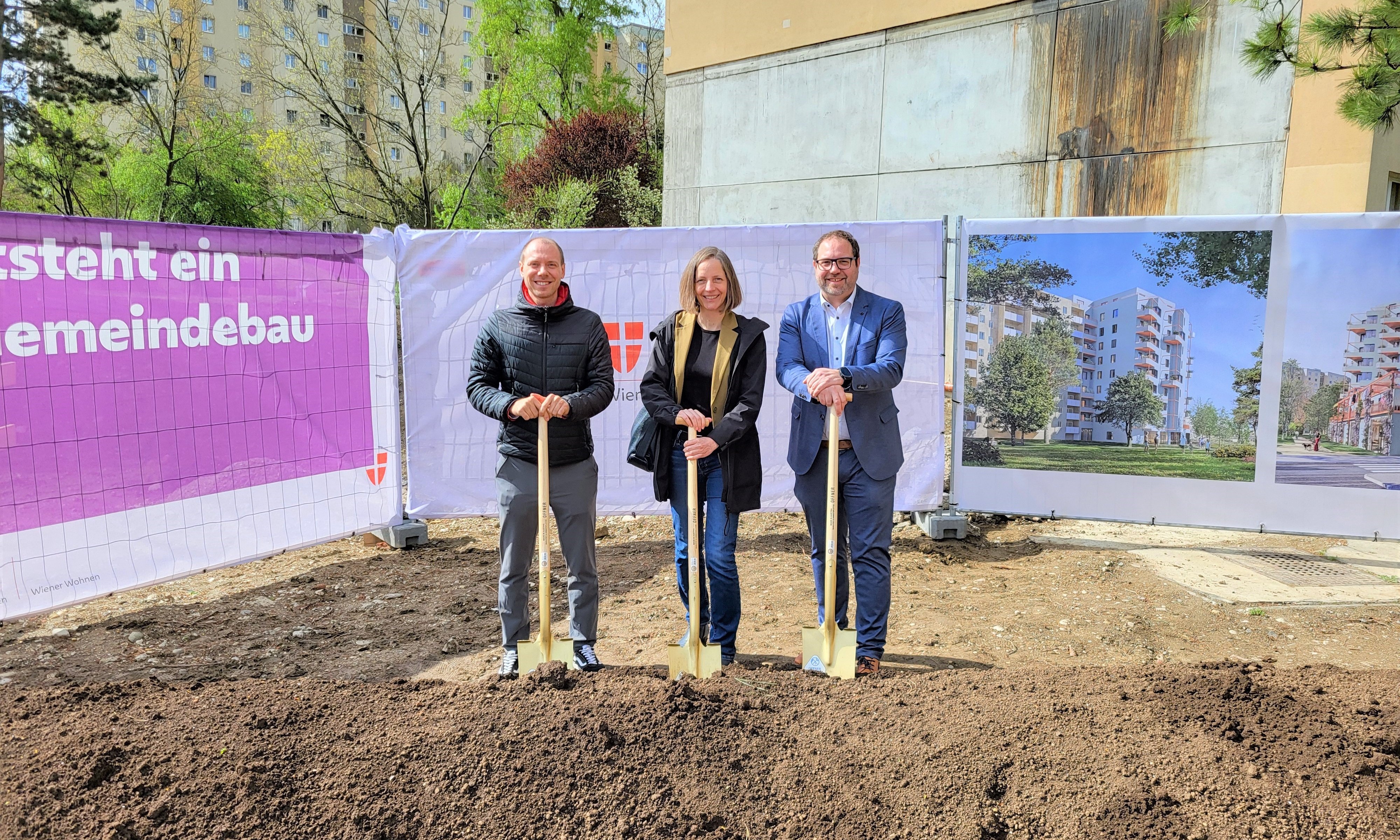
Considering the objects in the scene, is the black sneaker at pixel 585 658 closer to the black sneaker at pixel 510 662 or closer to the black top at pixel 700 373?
the black sneaker at pixel 510 662

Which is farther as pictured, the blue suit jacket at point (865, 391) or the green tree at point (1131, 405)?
the green tree at point (1131, 405)

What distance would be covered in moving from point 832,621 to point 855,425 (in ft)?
2.60

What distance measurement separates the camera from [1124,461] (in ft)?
17.3

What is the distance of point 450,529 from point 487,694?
12.1ft

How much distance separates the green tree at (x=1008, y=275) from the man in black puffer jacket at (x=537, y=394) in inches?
120

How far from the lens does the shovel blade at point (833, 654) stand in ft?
10.5

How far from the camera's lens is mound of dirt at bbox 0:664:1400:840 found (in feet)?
7.27

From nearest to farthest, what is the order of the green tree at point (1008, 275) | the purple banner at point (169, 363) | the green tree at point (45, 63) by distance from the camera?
the purple banner at point (169, 363)
the green tree at point (1008, 275)
the green tree at point (45, 63)

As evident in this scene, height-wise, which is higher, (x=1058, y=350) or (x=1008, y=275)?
(x=1008, y=275)

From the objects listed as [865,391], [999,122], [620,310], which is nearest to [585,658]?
[865,391]

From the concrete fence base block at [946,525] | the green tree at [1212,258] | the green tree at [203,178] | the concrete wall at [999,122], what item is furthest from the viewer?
the green tree at [203,178]

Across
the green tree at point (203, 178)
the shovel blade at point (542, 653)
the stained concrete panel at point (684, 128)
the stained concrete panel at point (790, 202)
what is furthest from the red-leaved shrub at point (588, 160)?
the shovel blade at point (542, 653)

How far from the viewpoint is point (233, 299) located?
4.57 m

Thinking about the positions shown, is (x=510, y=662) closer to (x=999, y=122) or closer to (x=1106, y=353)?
(x=1106, y=353)
